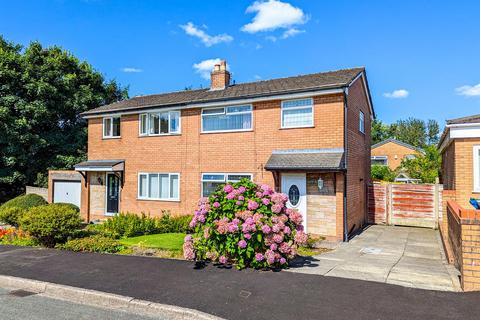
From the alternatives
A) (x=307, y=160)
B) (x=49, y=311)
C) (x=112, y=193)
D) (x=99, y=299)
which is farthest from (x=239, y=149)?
(x=49, y=311)

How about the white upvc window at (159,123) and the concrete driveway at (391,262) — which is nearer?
the concrete driveway at (391,262)

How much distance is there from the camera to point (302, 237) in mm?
7676

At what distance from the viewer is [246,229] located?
721 centimetres

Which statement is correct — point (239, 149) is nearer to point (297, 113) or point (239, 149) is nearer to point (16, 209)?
point (297, 113)

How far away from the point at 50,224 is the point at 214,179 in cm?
611

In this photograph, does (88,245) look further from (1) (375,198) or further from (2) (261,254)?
(1) (375,198)

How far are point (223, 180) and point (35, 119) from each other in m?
15.7

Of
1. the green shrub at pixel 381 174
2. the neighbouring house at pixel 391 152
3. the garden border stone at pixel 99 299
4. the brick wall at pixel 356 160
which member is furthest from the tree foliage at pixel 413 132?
the garden border stone at pixel 99 299

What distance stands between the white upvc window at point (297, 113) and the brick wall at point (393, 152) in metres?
28.4

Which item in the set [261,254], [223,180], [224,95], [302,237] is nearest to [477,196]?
[302,237]

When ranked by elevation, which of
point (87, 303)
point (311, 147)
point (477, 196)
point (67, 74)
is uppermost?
point (67, 74)

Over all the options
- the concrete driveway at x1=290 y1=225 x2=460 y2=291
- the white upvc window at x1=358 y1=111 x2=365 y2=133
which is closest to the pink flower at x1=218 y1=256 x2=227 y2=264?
the concrete driveway at x1=290 y1=225 x2=460 y2=291

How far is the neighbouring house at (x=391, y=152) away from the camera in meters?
36.8

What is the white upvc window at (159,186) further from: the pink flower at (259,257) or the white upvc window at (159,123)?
the pink flower at (259,257)
